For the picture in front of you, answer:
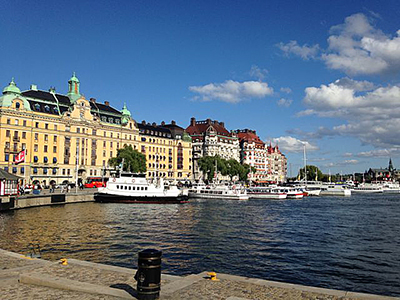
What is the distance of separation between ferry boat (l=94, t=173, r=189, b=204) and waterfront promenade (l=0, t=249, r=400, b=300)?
209 ft

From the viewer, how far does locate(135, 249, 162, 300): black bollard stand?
36.3 ft

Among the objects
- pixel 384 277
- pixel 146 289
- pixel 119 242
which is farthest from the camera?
pixel 119 242

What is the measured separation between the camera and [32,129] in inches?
4131

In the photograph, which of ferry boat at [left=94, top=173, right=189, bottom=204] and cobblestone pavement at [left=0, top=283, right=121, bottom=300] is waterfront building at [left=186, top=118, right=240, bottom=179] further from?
cobblestone pavement at [left=0, top=283, right=121, bottom=300]

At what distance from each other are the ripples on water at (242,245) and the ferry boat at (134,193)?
2975cm

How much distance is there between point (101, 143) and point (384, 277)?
377ft

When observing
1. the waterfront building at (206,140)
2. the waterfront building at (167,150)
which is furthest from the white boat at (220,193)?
the waterfront building at (206,140)

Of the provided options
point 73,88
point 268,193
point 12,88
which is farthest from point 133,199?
point 73,88

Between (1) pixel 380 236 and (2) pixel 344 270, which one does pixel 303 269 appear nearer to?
(2) pixel 344 270

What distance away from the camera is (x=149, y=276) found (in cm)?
1127

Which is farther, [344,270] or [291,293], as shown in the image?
[344,270]

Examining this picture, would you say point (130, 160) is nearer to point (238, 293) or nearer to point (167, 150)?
point (167, 150)

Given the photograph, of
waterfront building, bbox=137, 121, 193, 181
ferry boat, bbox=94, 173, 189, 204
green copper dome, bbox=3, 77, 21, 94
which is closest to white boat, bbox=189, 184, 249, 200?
ferry boat, bbox=94, 173, 189, 204

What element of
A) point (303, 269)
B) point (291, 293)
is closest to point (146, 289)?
point (291, 293)
